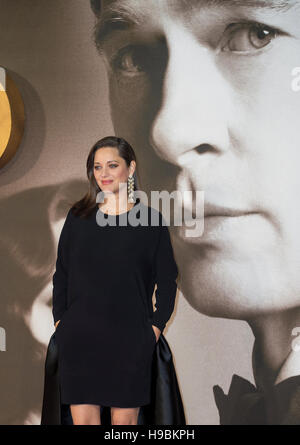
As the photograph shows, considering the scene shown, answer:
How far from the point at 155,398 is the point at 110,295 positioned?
46cm

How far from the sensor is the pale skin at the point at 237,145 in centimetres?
250

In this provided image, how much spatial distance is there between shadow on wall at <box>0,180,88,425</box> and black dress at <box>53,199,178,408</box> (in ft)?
1.94

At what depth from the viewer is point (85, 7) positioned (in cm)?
262

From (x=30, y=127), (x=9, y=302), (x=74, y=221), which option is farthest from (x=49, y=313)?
(x=30, y=127)

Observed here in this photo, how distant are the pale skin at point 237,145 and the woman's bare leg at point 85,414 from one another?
80 cm

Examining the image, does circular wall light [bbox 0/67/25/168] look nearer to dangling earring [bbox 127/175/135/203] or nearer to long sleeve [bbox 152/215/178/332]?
dangling earring [bbox 127/175/135/203]

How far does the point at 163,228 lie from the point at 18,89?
118cm

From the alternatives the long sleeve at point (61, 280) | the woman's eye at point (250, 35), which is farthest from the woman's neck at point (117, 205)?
the woman's eye at point (250, 35)

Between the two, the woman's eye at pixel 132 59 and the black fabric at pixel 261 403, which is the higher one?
the woman's eye at pixel 132 59

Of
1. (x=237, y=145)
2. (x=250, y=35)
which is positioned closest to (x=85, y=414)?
(x=237, y=145)

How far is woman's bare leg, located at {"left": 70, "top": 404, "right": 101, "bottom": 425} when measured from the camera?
1919 mm

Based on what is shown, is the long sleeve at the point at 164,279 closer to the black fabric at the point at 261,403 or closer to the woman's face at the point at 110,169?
the woman's face at the point at 110,169

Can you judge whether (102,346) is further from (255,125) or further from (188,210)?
(255,125)

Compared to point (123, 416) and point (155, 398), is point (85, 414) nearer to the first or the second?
point (123, 416)
